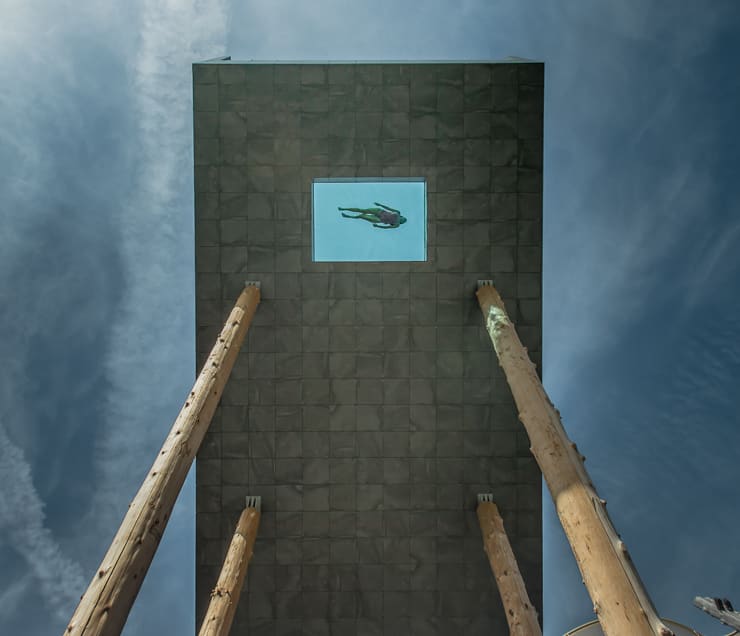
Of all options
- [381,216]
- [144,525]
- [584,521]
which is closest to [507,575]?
[584,521]

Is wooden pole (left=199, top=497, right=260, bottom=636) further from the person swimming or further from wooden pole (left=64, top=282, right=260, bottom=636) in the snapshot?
→ the person swimming

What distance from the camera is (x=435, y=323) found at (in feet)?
42.8

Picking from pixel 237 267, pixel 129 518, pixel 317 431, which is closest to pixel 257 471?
pixel 317 431

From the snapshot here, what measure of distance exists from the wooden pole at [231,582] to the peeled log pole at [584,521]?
703 cm

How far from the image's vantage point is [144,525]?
20.7 ft

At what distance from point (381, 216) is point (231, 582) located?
8.85 metres

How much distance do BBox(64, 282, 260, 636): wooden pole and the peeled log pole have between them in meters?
5.01

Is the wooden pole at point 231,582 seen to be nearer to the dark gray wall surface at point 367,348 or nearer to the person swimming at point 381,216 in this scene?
the dark gray wall surface at point 367,348

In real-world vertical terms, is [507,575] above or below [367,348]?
below

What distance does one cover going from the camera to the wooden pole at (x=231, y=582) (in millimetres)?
10023

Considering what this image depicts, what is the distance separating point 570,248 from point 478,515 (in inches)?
428

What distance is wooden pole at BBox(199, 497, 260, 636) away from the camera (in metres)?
10.0

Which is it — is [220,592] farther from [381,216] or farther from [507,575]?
[381,216]

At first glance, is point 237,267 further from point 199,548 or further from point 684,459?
point 684,459
